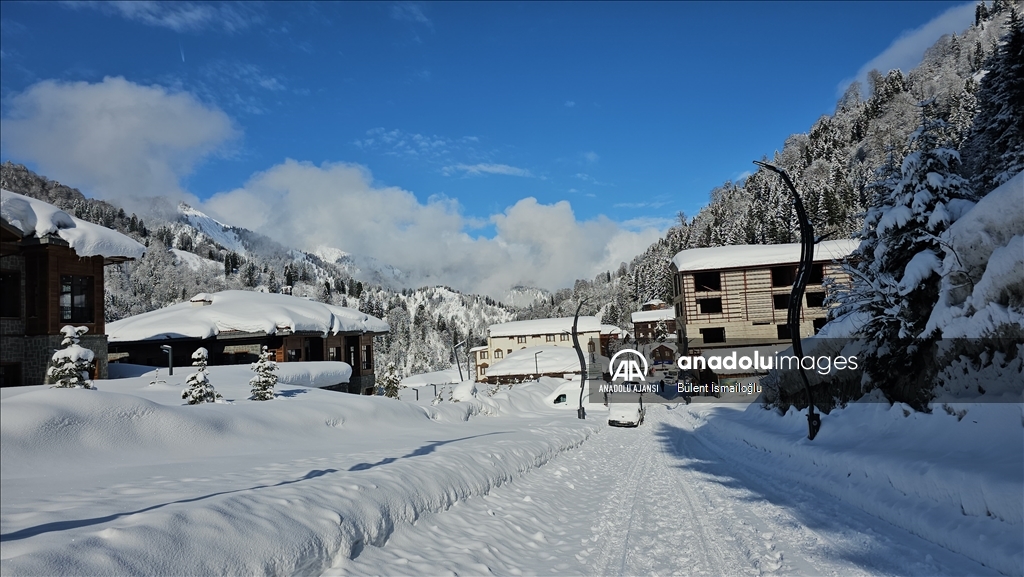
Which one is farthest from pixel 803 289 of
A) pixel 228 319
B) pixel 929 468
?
pixel 228 319

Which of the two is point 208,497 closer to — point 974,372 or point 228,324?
point 974,372

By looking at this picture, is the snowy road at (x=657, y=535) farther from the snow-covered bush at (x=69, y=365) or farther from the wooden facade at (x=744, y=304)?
the wooden facade at (x=744, y=304)

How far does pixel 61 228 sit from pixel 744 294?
49770mm

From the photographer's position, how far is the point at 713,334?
48781mm

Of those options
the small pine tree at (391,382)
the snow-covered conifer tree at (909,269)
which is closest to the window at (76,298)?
the snow-covered conifer tree at (909,269)

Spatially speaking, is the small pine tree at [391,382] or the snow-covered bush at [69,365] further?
the small pine tree at [391,382]

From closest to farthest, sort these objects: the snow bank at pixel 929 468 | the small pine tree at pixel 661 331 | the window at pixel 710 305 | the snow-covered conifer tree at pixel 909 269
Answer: the snow bank at pixel 929 468, the snow-covered conifer tree at pixel 909 269, the window at pixel 710 305, the small pine tree at pixel 661 331

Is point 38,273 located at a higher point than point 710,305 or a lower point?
lower

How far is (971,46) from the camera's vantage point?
493 feet

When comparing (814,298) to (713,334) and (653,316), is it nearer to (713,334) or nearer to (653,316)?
(713,334)

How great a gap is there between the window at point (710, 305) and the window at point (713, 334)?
1.47m

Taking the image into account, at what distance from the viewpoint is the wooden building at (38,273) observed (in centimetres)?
271

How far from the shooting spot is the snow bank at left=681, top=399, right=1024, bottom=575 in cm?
711

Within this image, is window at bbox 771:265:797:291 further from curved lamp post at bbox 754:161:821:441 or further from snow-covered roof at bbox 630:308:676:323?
curved lamp post at bbox 754:161:821:441
